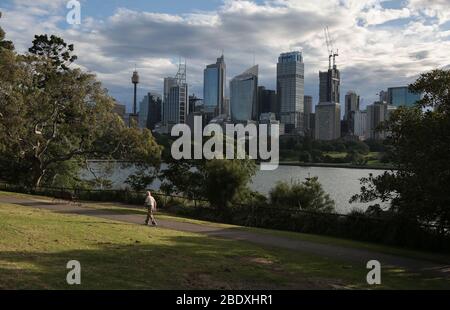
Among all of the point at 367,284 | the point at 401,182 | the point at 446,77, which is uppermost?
the point at 446,77

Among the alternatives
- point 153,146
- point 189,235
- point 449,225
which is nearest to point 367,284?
point 189,235

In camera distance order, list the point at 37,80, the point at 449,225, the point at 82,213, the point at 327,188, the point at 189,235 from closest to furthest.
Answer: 1. the point at 189,235
2. the point at 449,225
3. the point at 82,213
4. the point at 37,80
5. the point at 327,188

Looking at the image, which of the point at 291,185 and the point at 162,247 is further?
the point at 291,185

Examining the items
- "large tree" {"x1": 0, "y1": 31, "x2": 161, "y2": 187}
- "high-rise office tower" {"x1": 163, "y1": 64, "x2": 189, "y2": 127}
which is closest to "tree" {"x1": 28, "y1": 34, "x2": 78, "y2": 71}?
"large tree" {"x1": 0, "y1": 31, "x2": 161, "y2": 187}

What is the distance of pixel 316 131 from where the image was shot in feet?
410

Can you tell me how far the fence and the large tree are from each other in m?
4.42

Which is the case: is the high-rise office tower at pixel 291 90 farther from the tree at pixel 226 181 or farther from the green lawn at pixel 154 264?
the green lawn at pixel 154 264

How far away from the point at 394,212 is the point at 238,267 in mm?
10448

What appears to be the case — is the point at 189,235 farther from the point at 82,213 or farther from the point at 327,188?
the point at 327,188

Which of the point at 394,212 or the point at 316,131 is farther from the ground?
the point at 316,131

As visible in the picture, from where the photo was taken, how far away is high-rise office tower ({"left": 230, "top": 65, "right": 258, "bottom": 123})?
85306mm

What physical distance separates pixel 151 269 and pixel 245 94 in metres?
86.2

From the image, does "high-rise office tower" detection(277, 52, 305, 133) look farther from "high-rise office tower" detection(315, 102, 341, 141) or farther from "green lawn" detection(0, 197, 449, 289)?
"green lawn" detection(0, 197, 449, 289)

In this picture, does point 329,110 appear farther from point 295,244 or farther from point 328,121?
point 295,244
